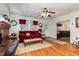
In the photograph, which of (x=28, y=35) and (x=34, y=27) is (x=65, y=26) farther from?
(x=28, y=35)

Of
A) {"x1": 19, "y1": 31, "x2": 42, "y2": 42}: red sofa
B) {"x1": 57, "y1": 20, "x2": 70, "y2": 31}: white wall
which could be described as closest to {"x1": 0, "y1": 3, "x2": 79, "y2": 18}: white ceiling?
{"x1": 57, "y1": 20, "x2": 70, "y2": 31}: white wall

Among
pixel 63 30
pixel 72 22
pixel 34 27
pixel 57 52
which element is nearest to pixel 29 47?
pixel 34 27

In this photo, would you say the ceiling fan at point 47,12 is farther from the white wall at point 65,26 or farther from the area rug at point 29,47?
the area rug at point 29,47

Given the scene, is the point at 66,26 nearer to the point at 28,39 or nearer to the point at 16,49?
the point at 28,39

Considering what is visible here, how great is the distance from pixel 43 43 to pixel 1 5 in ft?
3.74

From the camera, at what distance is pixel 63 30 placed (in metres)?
2.43

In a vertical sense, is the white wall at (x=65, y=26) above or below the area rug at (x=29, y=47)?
above

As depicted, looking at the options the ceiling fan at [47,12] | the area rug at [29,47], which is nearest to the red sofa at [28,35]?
the area rug at [29,47]

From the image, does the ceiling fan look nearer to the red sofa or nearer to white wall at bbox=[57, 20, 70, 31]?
white wall at bbox=[57, 20, 70, 31]

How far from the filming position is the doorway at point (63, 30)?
8.00ft

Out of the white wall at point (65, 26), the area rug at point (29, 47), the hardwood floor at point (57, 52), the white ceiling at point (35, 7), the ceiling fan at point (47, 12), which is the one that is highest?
the white ceiling at point (35, 7)

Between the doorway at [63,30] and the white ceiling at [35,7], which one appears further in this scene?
the doorway at [63,30]

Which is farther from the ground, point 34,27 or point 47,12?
point 47,12

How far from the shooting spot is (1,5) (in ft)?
7.66
